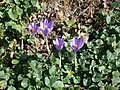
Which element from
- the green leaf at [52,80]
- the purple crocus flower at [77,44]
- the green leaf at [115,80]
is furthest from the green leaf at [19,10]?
the green leaf at [115,80]

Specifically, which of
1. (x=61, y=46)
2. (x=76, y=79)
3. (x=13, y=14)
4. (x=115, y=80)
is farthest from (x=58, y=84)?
(x=13, y=14)

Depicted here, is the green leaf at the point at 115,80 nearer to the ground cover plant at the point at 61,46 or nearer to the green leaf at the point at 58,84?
the ground cover plant at the point at 61,46

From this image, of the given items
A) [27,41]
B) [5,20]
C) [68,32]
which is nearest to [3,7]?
[5,20]

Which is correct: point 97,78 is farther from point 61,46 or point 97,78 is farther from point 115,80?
point 61,46

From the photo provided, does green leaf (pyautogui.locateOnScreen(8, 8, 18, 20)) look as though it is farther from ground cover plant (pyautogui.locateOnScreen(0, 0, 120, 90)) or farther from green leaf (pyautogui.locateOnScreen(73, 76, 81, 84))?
green leaf (pyautogui.locateOnScreen(73, 76, 81, 84))

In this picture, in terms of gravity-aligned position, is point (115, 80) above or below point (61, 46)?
below

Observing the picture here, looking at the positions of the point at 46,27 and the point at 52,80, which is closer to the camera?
the point at 52,80

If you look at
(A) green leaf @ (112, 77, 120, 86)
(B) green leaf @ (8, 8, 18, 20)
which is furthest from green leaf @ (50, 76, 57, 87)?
(B) green leaf @ (8, 8, 18, 20)

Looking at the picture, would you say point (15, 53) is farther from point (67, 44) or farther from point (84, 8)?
point (84, 8)

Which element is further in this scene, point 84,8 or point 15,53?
point 84,8
